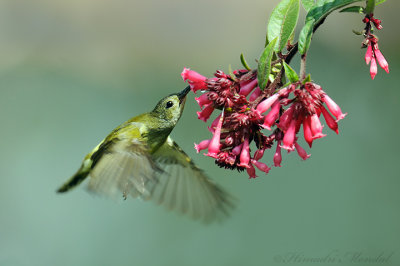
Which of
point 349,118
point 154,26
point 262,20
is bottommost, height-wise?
point 349,118

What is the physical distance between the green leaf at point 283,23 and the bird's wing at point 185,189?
1.13 metres

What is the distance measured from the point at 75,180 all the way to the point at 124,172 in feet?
2.55

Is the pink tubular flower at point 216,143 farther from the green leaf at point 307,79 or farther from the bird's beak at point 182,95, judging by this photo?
the bird's beak at point 182,95

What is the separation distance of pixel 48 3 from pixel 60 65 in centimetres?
110

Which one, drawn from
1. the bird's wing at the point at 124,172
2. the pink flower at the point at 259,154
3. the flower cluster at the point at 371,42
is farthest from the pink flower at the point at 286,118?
the bird's wing at the point at 124,172

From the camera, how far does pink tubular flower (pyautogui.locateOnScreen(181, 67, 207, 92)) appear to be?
1.90 m

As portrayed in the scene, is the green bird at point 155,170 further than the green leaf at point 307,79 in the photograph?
Yes

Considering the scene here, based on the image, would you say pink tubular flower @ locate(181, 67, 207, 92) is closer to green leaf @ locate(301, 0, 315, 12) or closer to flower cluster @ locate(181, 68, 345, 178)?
flower cluster @ locate(181, 68, 345, 178)

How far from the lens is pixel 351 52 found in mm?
5410

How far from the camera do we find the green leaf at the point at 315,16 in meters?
1.56

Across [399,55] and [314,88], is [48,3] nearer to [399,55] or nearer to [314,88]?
[399,55]

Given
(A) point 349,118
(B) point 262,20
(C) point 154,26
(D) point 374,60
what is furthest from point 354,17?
(D) point 374,60

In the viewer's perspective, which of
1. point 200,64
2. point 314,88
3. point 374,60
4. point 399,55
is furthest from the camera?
point 200,64

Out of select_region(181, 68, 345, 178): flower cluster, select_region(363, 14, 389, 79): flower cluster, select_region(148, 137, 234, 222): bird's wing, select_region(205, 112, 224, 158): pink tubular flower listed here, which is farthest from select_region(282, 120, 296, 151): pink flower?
select_region(148, 137, 234, 222): bird's wing
